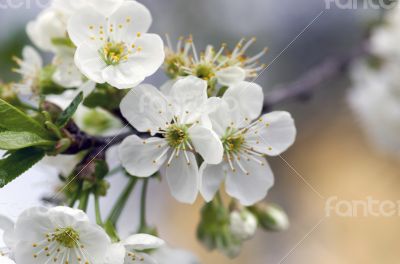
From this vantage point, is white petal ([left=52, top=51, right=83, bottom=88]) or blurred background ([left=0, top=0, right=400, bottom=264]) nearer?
white petal ([left=52, top=51, right=83, bottom=88])

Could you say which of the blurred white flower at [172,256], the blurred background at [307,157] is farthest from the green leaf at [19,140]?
the blurred background at [307,157]

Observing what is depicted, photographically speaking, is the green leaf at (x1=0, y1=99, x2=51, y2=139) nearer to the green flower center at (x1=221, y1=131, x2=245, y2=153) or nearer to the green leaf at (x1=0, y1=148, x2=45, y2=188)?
the green leaf at (x1=0, y1=148, x2=45, y2=188)

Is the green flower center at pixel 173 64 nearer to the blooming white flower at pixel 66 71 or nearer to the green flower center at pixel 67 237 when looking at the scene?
the blooming white flower at pixel 66 71

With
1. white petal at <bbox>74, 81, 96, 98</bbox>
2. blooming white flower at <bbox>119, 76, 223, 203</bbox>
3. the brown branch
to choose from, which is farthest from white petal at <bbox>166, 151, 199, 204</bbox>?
the brown branch

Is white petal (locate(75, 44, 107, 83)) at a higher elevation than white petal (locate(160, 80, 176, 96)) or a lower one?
lower

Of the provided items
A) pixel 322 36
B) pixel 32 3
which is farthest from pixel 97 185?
pixel 322 36

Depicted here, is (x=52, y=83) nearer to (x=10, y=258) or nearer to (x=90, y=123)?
(x=90, y=123)

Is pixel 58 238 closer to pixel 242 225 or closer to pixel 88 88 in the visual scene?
pixel 88 88
